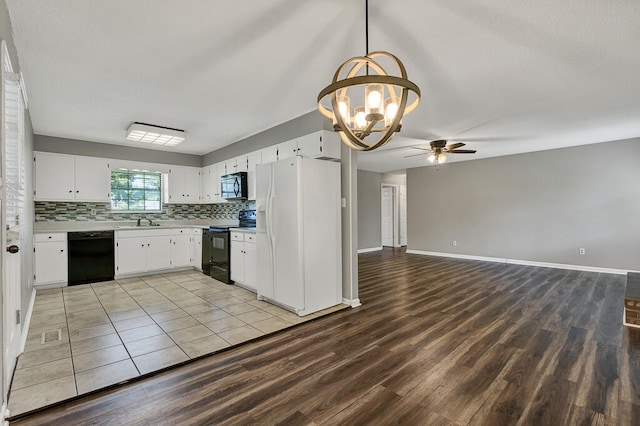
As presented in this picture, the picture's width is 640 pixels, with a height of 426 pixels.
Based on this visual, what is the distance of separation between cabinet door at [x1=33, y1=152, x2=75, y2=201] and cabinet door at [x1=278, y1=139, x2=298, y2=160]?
12.1 ft

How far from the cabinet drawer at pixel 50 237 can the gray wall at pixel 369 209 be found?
6.23m

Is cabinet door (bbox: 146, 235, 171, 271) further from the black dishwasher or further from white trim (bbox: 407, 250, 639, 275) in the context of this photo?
white trim (bbox: 407, 250, 639, 275)

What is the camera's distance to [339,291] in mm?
3713

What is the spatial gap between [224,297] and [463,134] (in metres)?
4.52

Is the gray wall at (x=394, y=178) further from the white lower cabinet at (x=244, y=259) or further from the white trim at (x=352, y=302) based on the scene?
the white trim at (x=352, y=302)

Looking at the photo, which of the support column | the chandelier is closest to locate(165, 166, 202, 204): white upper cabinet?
the support column

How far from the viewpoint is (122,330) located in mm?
2951

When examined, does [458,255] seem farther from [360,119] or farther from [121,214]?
[121,214]

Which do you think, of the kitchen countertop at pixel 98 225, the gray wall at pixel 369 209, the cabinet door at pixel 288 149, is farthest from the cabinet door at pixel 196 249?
the gray wall at pixel 369 209

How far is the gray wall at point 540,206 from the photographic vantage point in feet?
17.5

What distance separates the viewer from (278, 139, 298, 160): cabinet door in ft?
12.9

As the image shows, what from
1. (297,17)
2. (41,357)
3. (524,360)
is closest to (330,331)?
(524,360)

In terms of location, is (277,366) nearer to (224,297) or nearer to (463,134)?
(224,297)

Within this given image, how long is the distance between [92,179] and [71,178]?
0.92 ft
